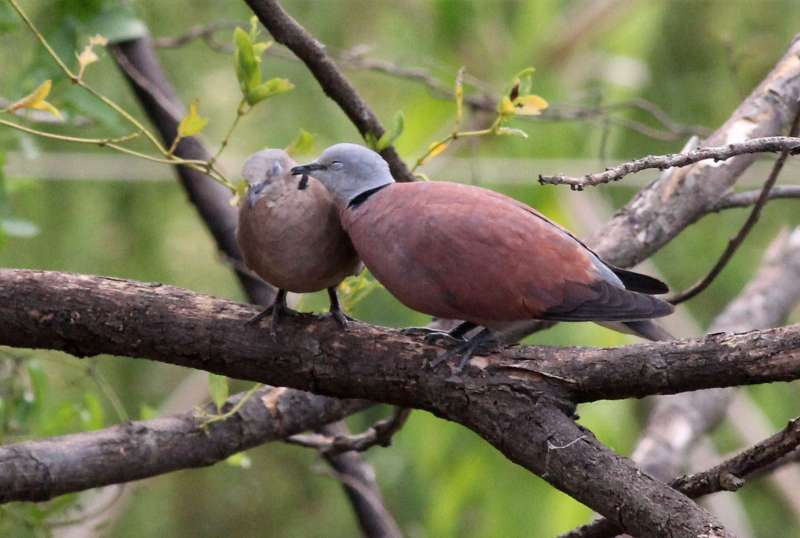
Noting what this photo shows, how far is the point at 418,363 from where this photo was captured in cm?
126

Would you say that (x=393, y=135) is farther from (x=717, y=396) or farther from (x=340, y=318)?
(x=717, y=396)

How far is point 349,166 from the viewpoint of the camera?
139 centimetres

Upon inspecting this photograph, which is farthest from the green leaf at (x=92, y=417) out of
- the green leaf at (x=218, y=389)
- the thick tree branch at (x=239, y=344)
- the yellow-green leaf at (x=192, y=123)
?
the yellow-green leaf at (x=192, y=123)

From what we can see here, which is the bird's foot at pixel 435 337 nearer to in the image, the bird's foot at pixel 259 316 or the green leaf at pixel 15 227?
the bird's foot at pixel 259 316

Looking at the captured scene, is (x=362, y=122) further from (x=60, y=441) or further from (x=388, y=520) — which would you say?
(x=388, y=520)

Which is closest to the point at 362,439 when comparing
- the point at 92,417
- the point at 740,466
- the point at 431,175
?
the point at 92,417

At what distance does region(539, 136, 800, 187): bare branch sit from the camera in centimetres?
95

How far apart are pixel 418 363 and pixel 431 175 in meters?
2.01

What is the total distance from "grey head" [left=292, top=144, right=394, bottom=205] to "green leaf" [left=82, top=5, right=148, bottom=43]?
0.61 meters

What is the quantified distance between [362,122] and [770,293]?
1.27 metres

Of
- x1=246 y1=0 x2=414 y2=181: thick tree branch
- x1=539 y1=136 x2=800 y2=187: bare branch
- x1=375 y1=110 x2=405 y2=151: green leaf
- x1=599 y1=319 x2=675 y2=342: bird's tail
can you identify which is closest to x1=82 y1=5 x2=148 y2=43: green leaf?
x1=246 y1=0 x2=414 y2=181: thick tree branch

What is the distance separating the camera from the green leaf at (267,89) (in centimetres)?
138

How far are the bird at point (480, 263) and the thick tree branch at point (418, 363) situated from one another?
54 mm

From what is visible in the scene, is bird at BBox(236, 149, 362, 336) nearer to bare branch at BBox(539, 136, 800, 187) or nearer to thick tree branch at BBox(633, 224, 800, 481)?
bare branch at BBox(539, 136, 800, 187)
